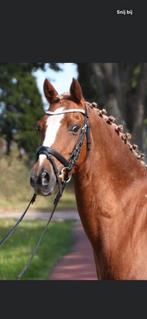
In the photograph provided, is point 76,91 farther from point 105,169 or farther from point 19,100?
point 19,100

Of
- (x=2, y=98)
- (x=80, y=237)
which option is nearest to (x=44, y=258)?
(x=80, y=237)

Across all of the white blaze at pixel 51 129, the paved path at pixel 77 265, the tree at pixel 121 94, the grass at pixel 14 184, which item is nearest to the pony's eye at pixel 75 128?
the white blaze at pixel 51 129

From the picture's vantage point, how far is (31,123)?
21797 mm

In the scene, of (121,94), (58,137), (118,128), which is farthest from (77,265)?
(58,137)

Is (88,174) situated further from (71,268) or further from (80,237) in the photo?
(80,237)

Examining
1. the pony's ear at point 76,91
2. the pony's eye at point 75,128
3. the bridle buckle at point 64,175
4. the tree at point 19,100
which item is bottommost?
the bridle buckle at point 64,175

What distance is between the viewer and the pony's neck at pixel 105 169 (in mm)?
4086

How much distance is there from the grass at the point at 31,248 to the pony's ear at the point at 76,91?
467 centimetres

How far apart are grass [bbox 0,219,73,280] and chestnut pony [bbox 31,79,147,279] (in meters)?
4.47

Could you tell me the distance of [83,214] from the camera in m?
4.09

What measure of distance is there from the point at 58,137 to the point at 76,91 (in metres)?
0.34

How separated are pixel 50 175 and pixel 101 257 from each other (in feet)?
2.20

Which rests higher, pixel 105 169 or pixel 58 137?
pixel 58 137

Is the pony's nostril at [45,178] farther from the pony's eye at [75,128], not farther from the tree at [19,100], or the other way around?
the tree at [19,100]
